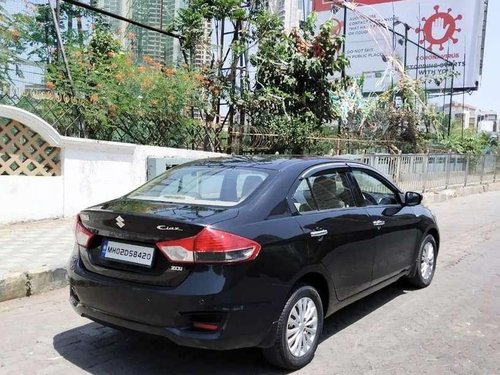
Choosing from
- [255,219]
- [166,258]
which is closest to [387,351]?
[255,219]

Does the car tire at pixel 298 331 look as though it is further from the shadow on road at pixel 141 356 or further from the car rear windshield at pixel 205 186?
the car rear windshield at pixel 205 186

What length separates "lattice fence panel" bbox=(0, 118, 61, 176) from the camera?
26.5ft

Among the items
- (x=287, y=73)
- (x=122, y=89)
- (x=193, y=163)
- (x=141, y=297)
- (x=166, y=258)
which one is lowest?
(x=141, y=297)

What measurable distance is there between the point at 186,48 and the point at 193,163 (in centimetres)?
800

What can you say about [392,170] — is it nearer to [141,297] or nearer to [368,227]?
[368,227]

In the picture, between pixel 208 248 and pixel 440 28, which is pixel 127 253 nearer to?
pixel 208 248

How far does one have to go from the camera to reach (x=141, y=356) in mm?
4004

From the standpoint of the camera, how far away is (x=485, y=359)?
13.6 feet

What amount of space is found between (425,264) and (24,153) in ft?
20.5

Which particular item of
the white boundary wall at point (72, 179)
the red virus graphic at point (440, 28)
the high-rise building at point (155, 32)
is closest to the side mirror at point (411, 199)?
the white boundary wall at point (72, 179)

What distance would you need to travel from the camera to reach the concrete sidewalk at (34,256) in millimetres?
5422

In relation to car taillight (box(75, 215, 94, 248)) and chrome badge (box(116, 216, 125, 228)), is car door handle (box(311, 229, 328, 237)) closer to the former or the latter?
chrome badge (box(116, 216, 125, 228))

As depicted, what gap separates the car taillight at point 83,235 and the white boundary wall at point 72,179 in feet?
15.2

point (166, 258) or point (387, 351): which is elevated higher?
point (166, 258)
